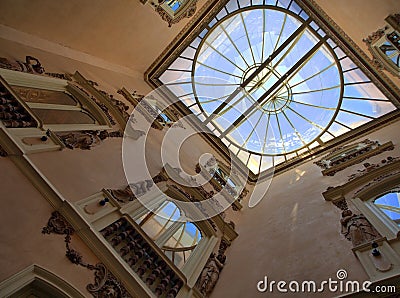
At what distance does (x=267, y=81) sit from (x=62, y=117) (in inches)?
342

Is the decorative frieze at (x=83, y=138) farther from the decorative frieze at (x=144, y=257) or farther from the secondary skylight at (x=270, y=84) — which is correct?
→ the secondary skylight at (x=270, y=84)

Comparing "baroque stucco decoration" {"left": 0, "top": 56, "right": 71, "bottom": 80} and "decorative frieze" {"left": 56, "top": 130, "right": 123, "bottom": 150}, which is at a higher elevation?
"baroque stucco decoration" {"left": 0, "top": 56, "right": 71, "bottom": 80}

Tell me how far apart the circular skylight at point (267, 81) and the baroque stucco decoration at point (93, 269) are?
9.66m

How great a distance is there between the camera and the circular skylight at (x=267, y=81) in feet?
41.4

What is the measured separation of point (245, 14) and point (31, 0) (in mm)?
7564

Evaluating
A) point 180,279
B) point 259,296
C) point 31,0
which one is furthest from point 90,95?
point 259,296

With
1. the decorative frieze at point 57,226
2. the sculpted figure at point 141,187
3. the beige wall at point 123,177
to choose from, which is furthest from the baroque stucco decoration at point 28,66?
the decorative frieze at point 57,226

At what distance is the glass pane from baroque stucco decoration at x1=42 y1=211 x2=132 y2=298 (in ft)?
8.94

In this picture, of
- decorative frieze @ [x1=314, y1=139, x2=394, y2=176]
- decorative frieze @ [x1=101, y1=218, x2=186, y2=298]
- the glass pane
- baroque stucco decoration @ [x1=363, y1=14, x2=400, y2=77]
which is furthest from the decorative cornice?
the glass pane

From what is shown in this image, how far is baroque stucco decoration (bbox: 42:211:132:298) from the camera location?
16.2ft

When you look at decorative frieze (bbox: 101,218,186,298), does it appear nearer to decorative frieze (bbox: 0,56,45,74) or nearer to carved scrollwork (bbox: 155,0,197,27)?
decorative frieze (bbox: 0,56,45,74)

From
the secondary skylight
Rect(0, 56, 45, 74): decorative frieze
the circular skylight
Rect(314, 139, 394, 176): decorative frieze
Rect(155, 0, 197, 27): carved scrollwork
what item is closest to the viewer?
Rect(0, 56, 45, 74): decorative frieze

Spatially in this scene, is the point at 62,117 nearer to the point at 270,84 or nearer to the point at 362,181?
the point at 362,181

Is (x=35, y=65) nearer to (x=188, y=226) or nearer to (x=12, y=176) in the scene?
(x=12, y=176)
